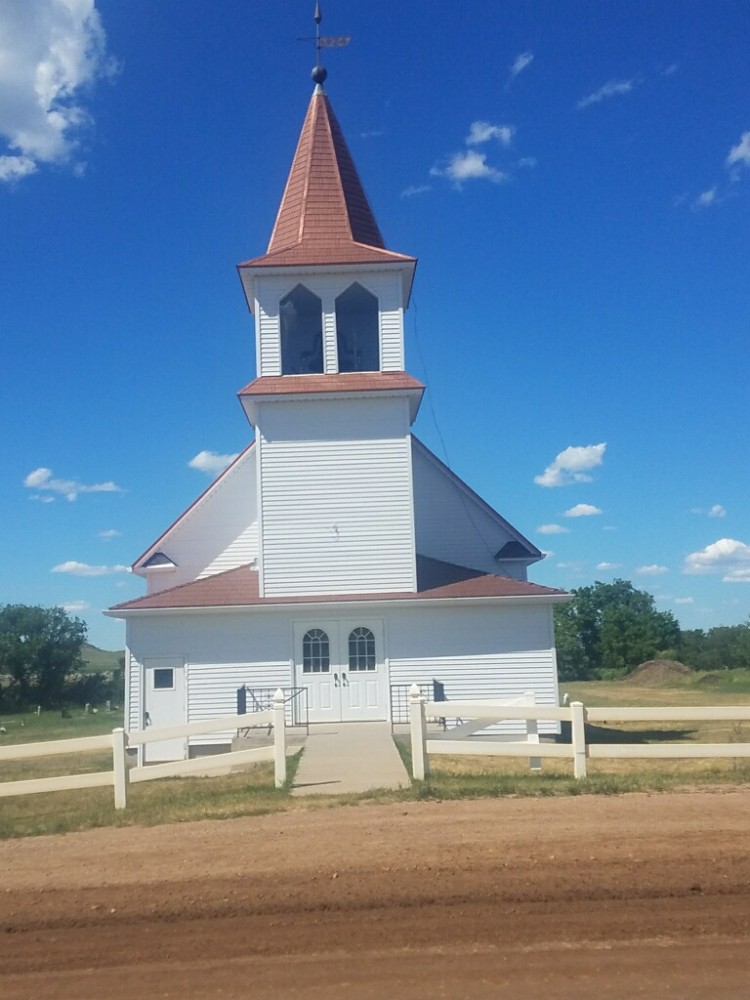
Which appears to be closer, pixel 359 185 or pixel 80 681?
pixel 359 185

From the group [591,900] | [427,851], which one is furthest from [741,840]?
[427,851]

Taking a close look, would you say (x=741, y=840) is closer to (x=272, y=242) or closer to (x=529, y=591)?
(x=529, y=591)

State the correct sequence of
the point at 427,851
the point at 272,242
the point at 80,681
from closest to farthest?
the point at 427,851 < the point at 272,242 < the point at 80,681

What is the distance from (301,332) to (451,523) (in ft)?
20.3

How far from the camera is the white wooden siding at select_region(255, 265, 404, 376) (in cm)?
2095

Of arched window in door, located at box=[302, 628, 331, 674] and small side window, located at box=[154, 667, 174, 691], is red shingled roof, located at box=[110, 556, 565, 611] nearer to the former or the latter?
arched window in door, located at box=[302, 628, 331, 674]

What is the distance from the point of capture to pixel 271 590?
777 inches

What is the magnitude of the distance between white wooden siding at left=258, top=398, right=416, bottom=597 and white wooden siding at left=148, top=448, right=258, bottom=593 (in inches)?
110

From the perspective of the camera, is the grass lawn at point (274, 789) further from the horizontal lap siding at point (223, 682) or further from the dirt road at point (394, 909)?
the horizontal lap siding at point (223, 682)

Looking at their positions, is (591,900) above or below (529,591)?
below

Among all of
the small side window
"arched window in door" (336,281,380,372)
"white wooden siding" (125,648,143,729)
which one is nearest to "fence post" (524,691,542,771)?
the small side window

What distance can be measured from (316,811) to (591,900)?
4.02 metres

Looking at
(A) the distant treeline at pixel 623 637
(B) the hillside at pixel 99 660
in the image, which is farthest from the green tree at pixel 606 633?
(B) the hillside at pixel 99 660

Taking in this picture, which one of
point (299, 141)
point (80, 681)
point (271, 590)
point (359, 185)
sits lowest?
point (80, 681)
